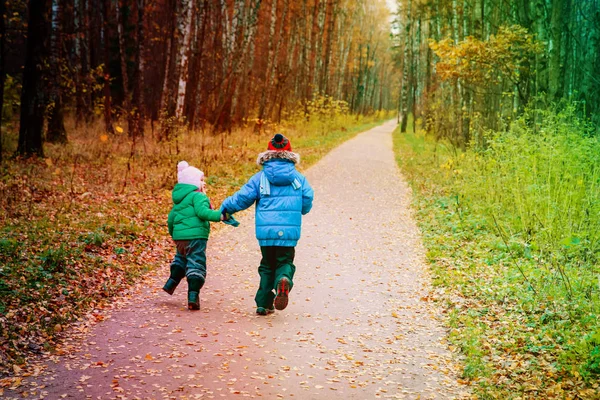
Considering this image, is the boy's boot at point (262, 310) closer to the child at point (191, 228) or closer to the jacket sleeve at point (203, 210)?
the child at point (191, 228)

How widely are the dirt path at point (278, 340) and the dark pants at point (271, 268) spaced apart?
0.24 meters

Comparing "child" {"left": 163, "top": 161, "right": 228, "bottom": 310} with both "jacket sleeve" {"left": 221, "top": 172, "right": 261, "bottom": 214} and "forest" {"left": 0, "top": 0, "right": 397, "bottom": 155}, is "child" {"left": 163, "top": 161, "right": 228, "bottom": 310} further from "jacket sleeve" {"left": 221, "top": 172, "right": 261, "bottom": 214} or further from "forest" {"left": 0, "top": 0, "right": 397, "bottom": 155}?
"forest" {"left": 0, "top": 0, "right": 397, "bottom": 155}

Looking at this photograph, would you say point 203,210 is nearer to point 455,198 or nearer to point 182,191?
point 182,191

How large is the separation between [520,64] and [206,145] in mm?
10311

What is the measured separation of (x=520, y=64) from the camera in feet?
48.9

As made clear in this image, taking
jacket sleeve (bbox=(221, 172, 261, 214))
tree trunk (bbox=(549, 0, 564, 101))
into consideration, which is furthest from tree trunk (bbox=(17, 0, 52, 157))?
tree trunk (bbox=(549, 0, 564, 101))

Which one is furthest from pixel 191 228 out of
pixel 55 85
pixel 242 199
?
pixel 55 85

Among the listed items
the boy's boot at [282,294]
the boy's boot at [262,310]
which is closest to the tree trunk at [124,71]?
the boy's boot at [262,310]

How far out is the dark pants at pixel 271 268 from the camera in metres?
6.60

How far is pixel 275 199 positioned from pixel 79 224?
4161 mm

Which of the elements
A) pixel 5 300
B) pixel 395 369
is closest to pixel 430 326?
pixel 395 369

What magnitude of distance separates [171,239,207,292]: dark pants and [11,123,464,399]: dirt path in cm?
34

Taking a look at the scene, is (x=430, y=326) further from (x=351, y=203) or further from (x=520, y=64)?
(x=520, y=64)

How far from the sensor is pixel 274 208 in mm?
6605
